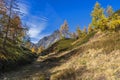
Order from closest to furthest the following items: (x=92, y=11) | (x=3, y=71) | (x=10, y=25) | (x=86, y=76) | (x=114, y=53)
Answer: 1. (x=86, y=76)
2. (x=114, y=53)
3. (x=3, y=71)
4. (x=10, y=25)
5. (x=92, y=11)

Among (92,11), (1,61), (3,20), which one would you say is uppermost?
(92,11)

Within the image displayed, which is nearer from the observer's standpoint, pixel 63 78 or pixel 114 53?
pixel 63 78

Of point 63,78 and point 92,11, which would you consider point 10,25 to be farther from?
point 92,11

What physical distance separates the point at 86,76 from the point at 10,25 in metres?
20.6

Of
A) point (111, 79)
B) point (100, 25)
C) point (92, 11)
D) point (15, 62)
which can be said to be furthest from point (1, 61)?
point (92, 11)

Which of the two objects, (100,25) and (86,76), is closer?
(86,76)

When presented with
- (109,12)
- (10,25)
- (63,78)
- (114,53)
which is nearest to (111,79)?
(63,78)

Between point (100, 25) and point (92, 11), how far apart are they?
54.2 metres

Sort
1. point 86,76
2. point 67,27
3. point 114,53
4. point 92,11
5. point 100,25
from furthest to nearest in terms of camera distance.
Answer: point 67,27, point 92,11, point 100,25, point 114,53, point 86,76

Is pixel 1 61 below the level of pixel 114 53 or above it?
above

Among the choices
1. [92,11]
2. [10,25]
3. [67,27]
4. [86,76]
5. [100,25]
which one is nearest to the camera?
[86,76]

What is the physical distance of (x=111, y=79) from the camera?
14656mm

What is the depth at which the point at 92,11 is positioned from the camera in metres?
99.3

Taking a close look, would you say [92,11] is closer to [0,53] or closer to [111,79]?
[0,53]
